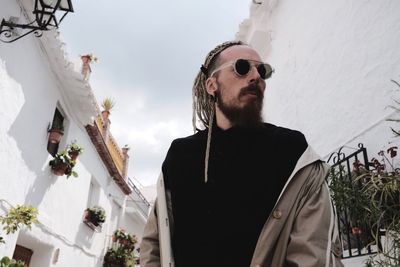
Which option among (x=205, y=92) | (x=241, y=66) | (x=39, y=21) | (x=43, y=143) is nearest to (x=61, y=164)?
(x=43, y=143)

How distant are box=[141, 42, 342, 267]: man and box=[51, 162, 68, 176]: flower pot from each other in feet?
20.4

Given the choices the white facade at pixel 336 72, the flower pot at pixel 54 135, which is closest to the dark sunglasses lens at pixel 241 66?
the white facade at pixel 336 72

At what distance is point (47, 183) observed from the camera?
7.36 m

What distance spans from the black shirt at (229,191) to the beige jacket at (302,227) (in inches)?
2.5

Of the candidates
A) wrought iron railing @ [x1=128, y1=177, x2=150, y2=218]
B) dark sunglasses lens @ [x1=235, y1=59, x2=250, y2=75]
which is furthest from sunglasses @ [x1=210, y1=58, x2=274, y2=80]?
wrought iron railing @ [x1=128, y1=177, x2=150, y2=218]

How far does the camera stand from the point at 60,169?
294 inches

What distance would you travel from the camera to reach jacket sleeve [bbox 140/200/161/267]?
172cm

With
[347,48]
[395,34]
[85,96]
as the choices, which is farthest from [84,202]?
[395,34]

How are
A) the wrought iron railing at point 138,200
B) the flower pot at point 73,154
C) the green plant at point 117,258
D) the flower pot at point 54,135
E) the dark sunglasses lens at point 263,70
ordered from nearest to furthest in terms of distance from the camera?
the dark sunglasses lens at point 263,70 < the flower pot at point 54,135 < the flower pot at point 73,154 < the green plant at point 117,258 < the wrought iron railing at point 138,200

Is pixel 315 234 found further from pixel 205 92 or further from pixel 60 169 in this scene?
pixel 60 169

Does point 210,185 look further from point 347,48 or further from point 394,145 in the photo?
point 347,48

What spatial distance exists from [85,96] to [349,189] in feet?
21.0

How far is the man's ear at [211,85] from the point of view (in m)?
1.96

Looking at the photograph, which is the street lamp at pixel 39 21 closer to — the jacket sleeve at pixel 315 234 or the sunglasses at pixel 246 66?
the sunglasses at pixel 246 66
